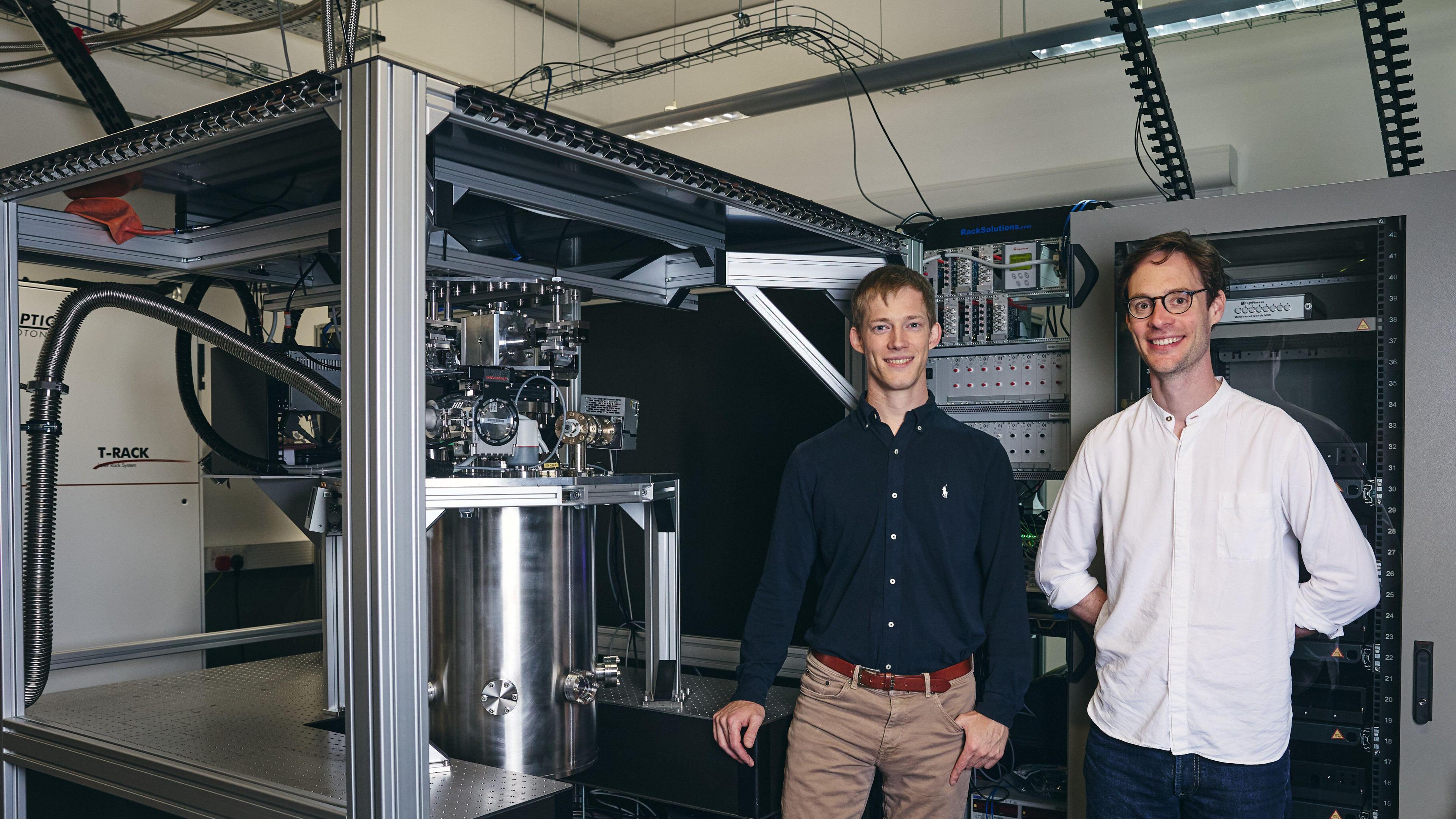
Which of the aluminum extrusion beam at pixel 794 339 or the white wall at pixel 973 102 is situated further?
the white wall at pixel 973 102

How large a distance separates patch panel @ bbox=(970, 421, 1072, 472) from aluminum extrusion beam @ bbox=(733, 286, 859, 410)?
43 cm

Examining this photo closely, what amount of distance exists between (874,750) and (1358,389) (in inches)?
56.8

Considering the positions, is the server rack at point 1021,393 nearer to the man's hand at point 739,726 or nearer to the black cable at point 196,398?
the man's hand at point 739,726

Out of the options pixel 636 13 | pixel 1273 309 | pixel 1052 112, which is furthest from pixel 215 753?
pixel 636 13

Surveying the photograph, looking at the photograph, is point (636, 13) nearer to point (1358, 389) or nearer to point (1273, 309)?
point (1273, 309)

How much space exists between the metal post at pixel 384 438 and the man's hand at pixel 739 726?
0.80 metres

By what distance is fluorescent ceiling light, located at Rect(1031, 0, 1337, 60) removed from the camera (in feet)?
8.90

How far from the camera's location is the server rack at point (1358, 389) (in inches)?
85.1

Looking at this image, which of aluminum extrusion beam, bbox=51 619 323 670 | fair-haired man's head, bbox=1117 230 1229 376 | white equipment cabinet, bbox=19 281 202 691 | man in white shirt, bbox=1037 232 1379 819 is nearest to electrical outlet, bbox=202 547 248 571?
white equipment cabinet, bbox=19 281 202 691

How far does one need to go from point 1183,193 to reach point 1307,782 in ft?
5.86

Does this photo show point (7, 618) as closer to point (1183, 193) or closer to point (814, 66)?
point (1183, 193)

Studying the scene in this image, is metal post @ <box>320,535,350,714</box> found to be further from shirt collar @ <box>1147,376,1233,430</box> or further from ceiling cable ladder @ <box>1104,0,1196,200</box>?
ceiling cable ladder @ <box>1104,0,1196,200</box>

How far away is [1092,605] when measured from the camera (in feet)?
7.22

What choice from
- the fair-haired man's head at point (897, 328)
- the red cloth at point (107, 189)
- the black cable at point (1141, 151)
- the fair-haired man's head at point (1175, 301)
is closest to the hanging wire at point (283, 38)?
the red cloth at point (107, 189)
